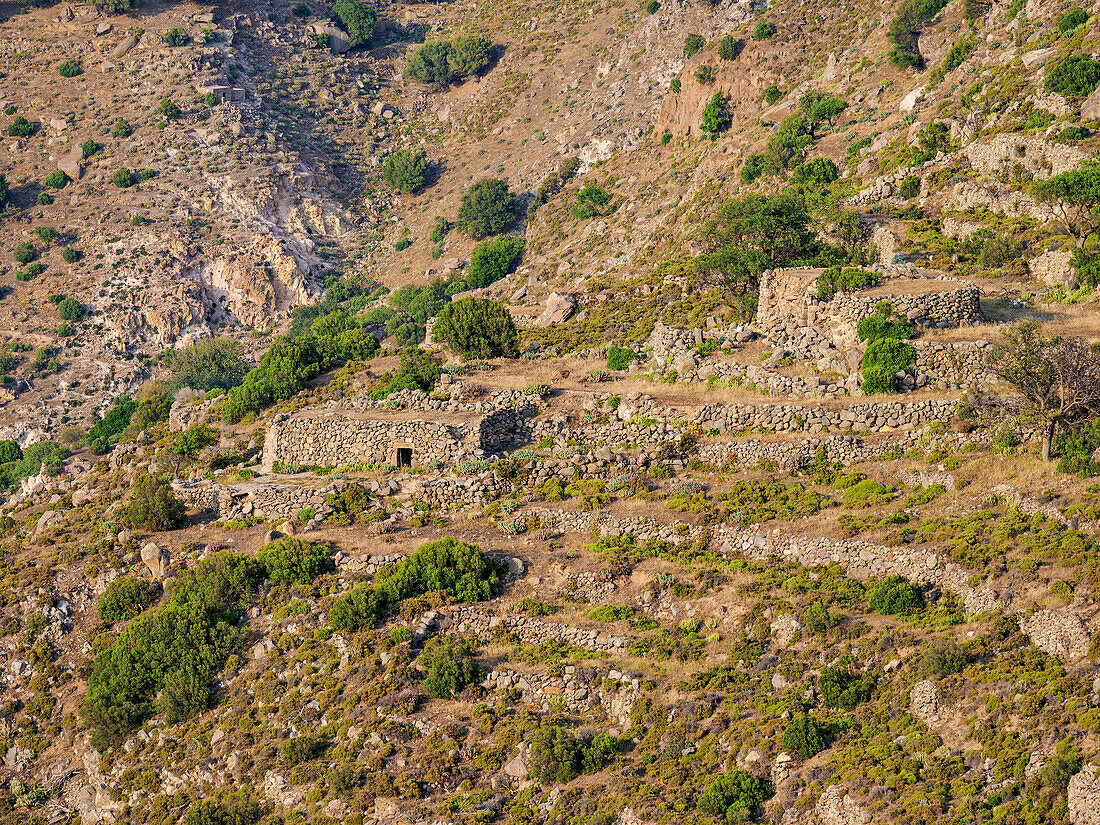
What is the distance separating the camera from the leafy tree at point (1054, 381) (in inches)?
1284

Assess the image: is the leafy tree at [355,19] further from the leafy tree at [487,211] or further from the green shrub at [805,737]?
the green shrub at [805,737]

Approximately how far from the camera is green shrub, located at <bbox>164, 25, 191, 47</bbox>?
121000 millimetres

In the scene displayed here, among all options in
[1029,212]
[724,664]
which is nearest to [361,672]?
[724,664]

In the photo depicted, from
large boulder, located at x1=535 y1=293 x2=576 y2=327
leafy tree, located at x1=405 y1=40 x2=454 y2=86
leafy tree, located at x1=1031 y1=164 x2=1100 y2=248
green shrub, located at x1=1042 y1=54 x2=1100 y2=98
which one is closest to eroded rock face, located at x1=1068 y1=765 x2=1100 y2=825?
leafy tree, located at x1=1031 y1=164 x2=1100 y2=248

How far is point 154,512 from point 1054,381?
30837mm

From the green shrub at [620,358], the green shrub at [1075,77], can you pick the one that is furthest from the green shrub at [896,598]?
the green shrub at [1075,77]

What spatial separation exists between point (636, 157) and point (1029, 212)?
48840mm

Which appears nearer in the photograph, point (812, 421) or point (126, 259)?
point (812, 421)

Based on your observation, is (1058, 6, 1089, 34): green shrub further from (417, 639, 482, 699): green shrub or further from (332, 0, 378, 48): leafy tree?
(332, 0, 378, 48): leafy tree

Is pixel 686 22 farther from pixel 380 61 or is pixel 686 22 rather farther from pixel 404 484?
pixel 404 484

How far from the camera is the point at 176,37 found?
121000mm

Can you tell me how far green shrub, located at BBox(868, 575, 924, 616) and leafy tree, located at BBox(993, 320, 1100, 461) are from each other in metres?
7.42

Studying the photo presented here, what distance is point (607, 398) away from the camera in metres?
43.7

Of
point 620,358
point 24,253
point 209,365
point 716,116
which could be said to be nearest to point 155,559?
point 620,358
